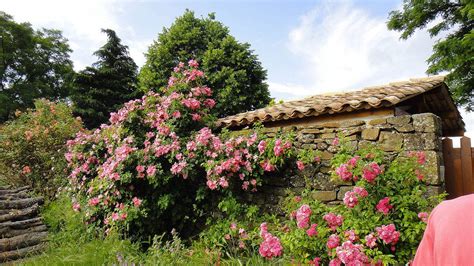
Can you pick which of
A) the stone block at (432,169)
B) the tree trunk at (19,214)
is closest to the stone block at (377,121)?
the stone block at (432,169)

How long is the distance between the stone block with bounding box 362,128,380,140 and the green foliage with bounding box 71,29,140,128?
14.0m

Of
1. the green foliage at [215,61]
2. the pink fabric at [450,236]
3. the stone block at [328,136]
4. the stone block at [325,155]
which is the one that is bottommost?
the pink fabric at [450,236]

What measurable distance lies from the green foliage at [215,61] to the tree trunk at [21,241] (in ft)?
21.6

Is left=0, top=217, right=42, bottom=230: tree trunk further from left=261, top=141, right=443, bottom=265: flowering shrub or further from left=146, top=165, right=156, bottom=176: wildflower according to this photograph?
left=261, top=141, right=443, bottom=265: flowering shrub

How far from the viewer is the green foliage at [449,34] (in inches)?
442

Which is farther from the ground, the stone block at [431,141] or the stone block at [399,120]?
the stone block at [399,120]

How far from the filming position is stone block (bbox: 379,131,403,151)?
4.27 metres

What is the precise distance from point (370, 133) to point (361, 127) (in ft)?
0.57

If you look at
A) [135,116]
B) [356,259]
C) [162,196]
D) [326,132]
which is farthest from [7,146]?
[356,259]

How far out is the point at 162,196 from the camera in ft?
17.8

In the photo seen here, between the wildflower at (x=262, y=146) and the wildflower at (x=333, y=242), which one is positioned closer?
the wildflower at (x=333, y=242)

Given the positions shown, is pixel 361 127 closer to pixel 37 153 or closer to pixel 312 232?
pixel 312 232

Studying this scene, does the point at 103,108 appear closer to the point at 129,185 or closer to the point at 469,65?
the point at 129,185

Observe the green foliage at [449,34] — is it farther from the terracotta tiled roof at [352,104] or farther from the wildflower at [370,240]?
the wildflower at [370,240]
